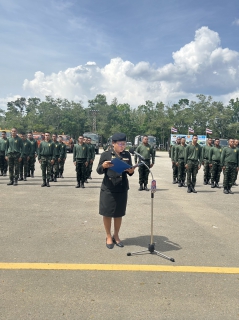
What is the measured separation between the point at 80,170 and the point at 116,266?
7.41m

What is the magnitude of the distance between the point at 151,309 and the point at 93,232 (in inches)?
108

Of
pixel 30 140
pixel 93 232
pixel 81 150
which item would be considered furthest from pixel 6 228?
pixel 30 140

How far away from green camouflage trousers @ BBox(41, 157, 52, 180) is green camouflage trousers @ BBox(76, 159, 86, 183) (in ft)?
3.38

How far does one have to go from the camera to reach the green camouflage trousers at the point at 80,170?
1135cm

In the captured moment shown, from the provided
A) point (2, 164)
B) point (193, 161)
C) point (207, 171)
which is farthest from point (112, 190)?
point (2, 164)

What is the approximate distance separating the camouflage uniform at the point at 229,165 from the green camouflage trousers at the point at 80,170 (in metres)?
5.14

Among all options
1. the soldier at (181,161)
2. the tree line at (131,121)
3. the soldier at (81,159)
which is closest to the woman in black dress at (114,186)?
the soldier at (81,159)

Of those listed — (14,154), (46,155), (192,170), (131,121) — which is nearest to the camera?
(192,170)

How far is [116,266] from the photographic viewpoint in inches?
167

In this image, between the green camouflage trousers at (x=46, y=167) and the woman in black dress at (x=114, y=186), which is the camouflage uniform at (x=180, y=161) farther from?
the woman in black dress at (x=114, y=186)

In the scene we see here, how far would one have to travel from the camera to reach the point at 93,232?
19.0 feet

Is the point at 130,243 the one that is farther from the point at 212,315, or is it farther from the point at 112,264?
the point at 212,315

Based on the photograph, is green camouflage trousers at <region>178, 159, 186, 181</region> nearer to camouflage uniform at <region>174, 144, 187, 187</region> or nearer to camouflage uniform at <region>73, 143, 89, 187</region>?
camouflage uniform at <region>174, 144, 187, 187</region>

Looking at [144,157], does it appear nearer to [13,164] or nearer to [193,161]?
[193,161]
